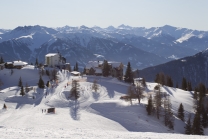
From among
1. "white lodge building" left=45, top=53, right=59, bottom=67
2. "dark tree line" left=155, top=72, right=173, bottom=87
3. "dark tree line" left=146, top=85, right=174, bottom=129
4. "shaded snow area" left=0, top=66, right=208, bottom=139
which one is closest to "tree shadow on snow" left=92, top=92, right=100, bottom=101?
"shaded snow area" left=0, top=66, right=208, bottom=139

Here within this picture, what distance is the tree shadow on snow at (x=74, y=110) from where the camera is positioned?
5446 centimetres

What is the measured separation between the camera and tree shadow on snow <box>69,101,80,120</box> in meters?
54.5

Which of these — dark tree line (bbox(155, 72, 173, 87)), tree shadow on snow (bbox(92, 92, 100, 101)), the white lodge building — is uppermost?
the white lodge building

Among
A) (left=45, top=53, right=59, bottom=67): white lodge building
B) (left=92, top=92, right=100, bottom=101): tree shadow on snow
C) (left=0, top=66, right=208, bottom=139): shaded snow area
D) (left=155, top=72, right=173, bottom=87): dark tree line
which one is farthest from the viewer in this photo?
(left=45, top=53, right=59, bottom=67): white lodge building

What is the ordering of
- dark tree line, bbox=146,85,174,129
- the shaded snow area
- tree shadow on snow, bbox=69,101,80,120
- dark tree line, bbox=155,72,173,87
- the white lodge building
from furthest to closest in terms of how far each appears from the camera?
the white lodge building → dark tree line, bbox=155,72,173,87 → dark tree line, bbox=146,85,174,129 → tree shadow on snow, bbox=69,101,80,120 → the shaded snow area

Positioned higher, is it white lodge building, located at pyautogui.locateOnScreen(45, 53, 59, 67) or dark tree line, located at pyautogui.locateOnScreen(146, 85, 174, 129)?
white lodge building, located at pyautogui.locateOnScreen(45, 53, 59, 67)

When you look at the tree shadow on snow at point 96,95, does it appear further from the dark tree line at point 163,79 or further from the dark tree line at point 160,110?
the dark tree line at point 163,79

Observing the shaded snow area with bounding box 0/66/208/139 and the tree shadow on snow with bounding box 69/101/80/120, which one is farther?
the tree shadow on snow with bounding box 69/101/80/120

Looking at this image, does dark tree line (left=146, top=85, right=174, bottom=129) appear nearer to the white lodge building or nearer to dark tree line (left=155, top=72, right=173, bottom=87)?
dark tree line (left=155, top=72, right=173, bottom=87)

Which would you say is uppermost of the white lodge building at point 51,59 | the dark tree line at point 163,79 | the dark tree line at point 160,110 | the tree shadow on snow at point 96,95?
the white lodge building at point 51,59

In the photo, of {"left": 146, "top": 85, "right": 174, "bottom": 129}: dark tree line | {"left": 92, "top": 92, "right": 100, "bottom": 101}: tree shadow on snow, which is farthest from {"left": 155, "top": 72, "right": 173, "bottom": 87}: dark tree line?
{"left": 146, "top": 85, "right": 174, "bottom": 129}: dark tree line

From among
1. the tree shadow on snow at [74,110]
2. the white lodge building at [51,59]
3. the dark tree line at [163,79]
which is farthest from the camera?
the white lodge building at [51,59]

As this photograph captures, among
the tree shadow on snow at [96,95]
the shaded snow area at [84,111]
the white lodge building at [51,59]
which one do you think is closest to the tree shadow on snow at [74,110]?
the shaded snow area at [84,111]

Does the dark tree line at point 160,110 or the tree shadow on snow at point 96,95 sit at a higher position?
the tree shadow on snow at point 96,95
